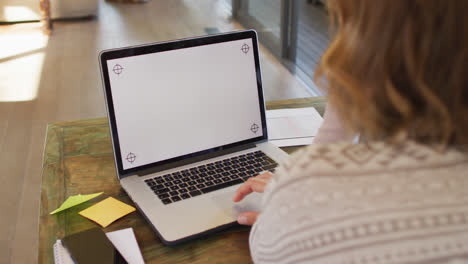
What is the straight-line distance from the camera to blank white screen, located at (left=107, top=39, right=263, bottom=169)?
1056 millimetres

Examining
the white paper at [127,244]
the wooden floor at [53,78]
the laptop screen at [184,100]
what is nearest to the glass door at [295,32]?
the wooden floor at [53,78]

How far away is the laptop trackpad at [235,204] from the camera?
96 cm

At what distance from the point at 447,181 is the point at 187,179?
24.5 inches

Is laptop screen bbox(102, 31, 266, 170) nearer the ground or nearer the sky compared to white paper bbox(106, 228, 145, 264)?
nearer the sky

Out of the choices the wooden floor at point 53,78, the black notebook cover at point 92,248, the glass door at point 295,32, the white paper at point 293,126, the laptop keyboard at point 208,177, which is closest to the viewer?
the black notebook cover at point 92,248

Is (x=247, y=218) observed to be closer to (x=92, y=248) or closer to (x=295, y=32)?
(x=92, y=248)

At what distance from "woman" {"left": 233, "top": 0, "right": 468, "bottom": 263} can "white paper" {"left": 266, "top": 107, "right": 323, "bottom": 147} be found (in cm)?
66

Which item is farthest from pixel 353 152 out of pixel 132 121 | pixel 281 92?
pixel 281 92

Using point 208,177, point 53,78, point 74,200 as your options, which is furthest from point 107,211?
point 53,78

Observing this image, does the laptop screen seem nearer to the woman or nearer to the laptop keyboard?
the laptop keyboard

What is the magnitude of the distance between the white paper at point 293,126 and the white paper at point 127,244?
47 centimetres

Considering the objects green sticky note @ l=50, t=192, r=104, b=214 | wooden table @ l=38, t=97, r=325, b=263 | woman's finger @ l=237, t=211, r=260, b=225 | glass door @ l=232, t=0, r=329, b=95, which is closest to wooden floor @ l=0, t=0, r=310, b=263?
glass door @ l=232, t=0, r=329, b=95

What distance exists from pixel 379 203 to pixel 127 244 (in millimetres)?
505

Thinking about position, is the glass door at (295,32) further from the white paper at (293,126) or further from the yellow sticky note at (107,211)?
the yellow sticky note at (107,211)
